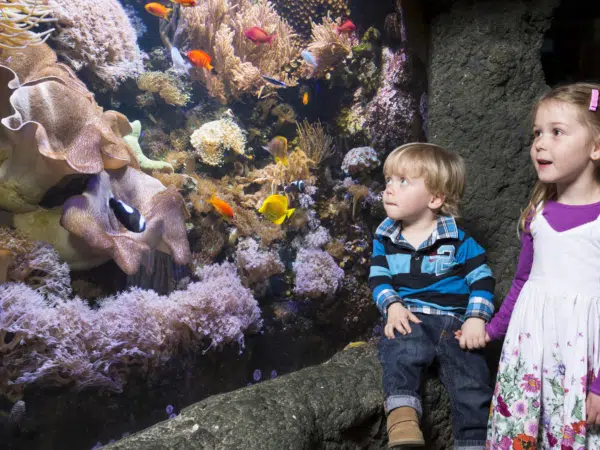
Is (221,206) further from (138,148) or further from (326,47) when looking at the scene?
(326,47)

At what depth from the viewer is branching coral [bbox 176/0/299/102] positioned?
10.6 ft

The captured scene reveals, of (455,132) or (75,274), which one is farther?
(455,132)

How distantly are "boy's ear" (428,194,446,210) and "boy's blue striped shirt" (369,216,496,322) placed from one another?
0.07m

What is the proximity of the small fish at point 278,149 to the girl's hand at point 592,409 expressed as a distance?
2680 mm

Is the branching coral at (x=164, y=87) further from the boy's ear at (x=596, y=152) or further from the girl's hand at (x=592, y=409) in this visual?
the girl's hand at (x=592, y=409)

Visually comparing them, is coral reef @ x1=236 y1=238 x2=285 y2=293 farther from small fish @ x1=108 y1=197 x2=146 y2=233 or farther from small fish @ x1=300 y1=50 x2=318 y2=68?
small fish @ x1=300 y1=50 x2=318 y2=68

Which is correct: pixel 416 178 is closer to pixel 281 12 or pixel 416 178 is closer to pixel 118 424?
pixel 118 424

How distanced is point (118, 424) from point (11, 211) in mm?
1225

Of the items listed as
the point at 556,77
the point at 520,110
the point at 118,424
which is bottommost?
the point at 118,424

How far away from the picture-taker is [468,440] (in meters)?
1.92

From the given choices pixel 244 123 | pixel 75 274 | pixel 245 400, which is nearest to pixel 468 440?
pixel 245 400

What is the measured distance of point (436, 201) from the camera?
2230 mm

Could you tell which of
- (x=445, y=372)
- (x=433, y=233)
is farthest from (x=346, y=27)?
(x=445, y=372)

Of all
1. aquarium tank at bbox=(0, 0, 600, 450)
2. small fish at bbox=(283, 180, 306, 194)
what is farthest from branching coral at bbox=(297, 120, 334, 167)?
small fish at bbox=(283, 180, 306, 194)
